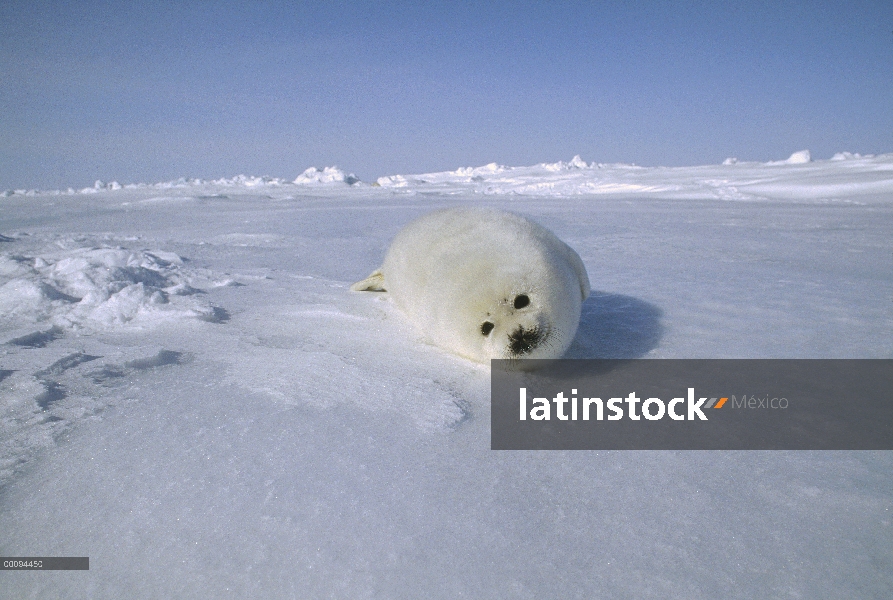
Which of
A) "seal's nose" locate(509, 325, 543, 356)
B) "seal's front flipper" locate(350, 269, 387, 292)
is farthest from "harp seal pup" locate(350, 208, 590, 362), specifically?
"seal's front flipper" locate(350, 269, 387, 292)

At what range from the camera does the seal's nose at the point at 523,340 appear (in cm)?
173

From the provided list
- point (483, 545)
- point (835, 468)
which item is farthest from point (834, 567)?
point (483, 545)

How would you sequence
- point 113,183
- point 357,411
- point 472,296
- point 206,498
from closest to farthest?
point 206,498, point 357,411, point 472,296, point 113,183

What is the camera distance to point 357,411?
1501 mm

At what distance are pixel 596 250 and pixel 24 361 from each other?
397cm

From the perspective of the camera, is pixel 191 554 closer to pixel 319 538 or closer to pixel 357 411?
pixel 319 538

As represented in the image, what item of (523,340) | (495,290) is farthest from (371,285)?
(523,340)

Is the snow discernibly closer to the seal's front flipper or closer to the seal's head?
the seal's head

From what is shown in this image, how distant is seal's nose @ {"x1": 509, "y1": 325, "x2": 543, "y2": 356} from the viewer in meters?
1.73

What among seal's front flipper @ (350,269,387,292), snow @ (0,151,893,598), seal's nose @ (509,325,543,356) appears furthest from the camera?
seal's front flipper @ (350,269,387,292)

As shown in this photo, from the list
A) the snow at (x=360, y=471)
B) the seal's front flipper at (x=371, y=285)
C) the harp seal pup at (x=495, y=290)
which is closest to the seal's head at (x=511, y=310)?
the harp seal pup at (x=495, y=290)

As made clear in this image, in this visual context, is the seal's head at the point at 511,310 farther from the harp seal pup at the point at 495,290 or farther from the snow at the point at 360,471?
the snow at the point at 360,471

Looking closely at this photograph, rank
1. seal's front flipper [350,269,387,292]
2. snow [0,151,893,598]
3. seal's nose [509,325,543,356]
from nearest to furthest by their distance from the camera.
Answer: snow [0,151,893,598] < seal's nose [509,325,543,356] < seal's front flipper [350,269,387,292]

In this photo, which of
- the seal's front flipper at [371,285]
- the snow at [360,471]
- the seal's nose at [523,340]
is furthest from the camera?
the seal's front flipper at [371,285]
